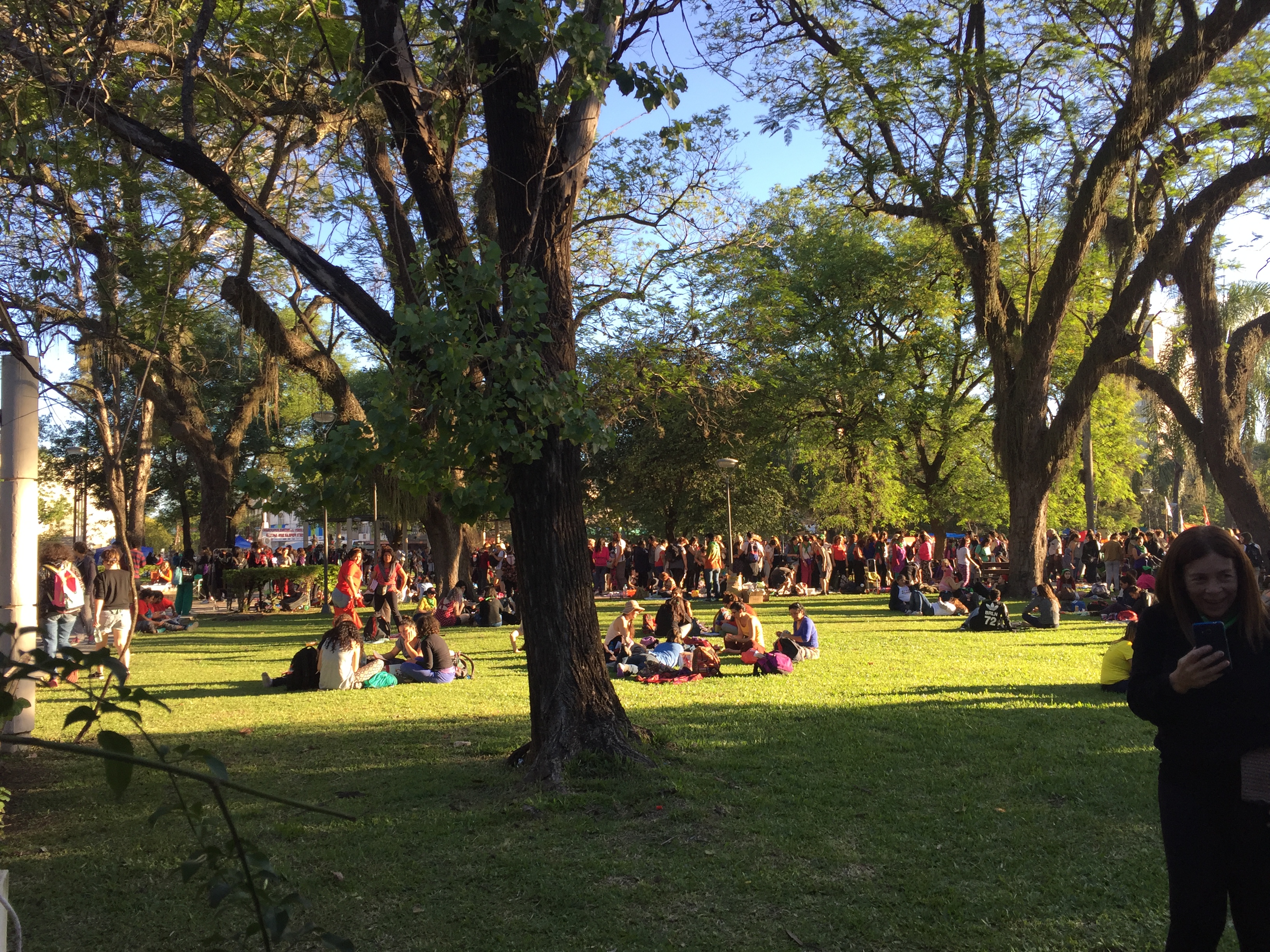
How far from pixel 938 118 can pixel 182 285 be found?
50.6ft

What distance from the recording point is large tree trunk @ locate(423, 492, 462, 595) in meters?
21.3

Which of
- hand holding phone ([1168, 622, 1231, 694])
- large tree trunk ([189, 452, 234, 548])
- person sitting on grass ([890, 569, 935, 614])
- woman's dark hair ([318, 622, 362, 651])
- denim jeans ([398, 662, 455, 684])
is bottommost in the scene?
denim jeans ([398, 662, 455, 684])

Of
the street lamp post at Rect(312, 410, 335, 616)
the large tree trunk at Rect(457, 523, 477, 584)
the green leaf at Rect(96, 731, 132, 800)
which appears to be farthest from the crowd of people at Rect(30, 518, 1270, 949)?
the street lamp post at Rect(312, 410, 335, 616)

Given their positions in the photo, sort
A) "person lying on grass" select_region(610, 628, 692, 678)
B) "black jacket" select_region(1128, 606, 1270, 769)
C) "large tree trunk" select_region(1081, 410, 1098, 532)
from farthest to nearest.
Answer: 1. "large tree trunk" select_region(1081, 410, 1098, 532)
2. "person lying on grass" select_region(610, 628, 692, 678)
3. "black jacket" select_region(1128, 606, 1270, 769)

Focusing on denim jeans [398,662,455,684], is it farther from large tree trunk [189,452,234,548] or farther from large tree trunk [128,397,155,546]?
large tree trunk [189,452,234,548]

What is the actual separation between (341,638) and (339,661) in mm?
290

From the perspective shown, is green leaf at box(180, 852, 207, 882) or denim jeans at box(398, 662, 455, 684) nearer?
green leaf at box(180, 852, 207, 882)

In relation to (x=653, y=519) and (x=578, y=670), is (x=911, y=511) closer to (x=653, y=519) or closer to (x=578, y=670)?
(x=653, y=519)

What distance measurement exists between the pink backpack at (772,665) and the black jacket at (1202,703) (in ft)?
30.4

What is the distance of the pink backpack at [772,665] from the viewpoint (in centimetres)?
1238

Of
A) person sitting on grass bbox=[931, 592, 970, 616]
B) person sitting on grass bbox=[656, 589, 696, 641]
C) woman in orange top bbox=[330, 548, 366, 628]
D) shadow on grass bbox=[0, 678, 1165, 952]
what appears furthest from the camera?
person sitting on grass bbox=[931, 592, 970, 616]

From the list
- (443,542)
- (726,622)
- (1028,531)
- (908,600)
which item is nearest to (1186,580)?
(726,622)

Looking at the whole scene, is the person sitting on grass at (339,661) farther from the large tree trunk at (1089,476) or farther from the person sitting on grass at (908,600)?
the large tree trunk at (1089,476)

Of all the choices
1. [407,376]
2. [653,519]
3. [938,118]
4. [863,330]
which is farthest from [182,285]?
[653,519]
